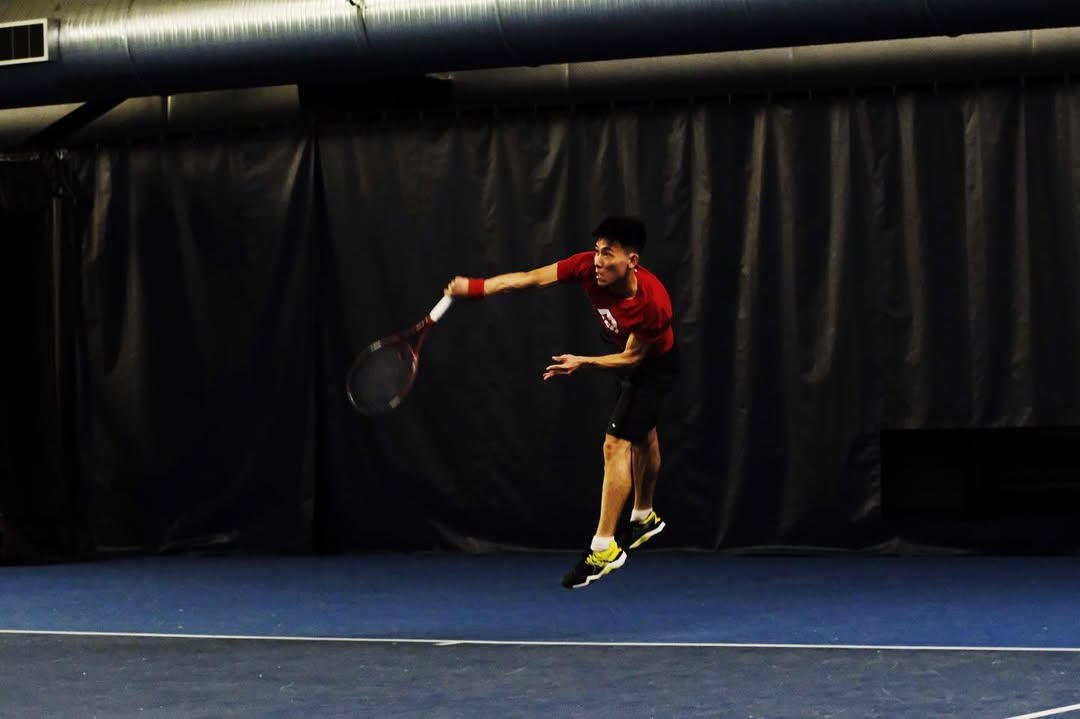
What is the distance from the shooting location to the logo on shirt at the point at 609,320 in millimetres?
6227

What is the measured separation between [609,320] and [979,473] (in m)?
4.13

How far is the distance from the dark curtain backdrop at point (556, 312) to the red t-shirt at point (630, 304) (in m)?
3.31

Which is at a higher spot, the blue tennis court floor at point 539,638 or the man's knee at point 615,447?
the man's knee at point 615,447

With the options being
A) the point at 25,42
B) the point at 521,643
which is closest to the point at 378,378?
the point at 521,643

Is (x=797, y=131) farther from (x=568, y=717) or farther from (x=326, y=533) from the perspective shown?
(x=568, y=717)

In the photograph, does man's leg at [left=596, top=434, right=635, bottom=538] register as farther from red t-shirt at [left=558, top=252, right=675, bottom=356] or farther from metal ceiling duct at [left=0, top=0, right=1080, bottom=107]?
metal ceiling duct at [left=0, top=0, right=1080, bottom=107]

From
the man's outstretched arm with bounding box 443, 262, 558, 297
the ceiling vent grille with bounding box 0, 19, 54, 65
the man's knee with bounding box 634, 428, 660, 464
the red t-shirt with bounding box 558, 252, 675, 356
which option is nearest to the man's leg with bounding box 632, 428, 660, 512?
the man's knee with bounding box 634, 428, 660, 464

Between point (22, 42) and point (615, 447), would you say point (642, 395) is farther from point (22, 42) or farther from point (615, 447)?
point (22, 42)

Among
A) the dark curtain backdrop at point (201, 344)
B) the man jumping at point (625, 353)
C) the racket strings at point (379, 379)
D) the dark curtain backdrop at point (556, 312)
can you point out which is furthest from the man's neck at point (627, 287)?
the dark curtain backdrop at point (201, 344)

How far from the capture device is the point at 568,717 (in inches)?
201

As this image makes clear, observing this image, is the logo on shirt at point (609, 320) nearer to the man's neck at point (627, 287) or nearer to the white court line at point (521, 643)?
the man's neck at point (627, 287)

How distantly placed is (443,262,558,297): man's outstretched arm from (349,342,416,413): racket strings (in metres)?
0.48

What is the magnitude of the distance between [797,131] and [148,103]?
3750mm

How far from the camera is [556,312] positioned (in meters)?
9.84
